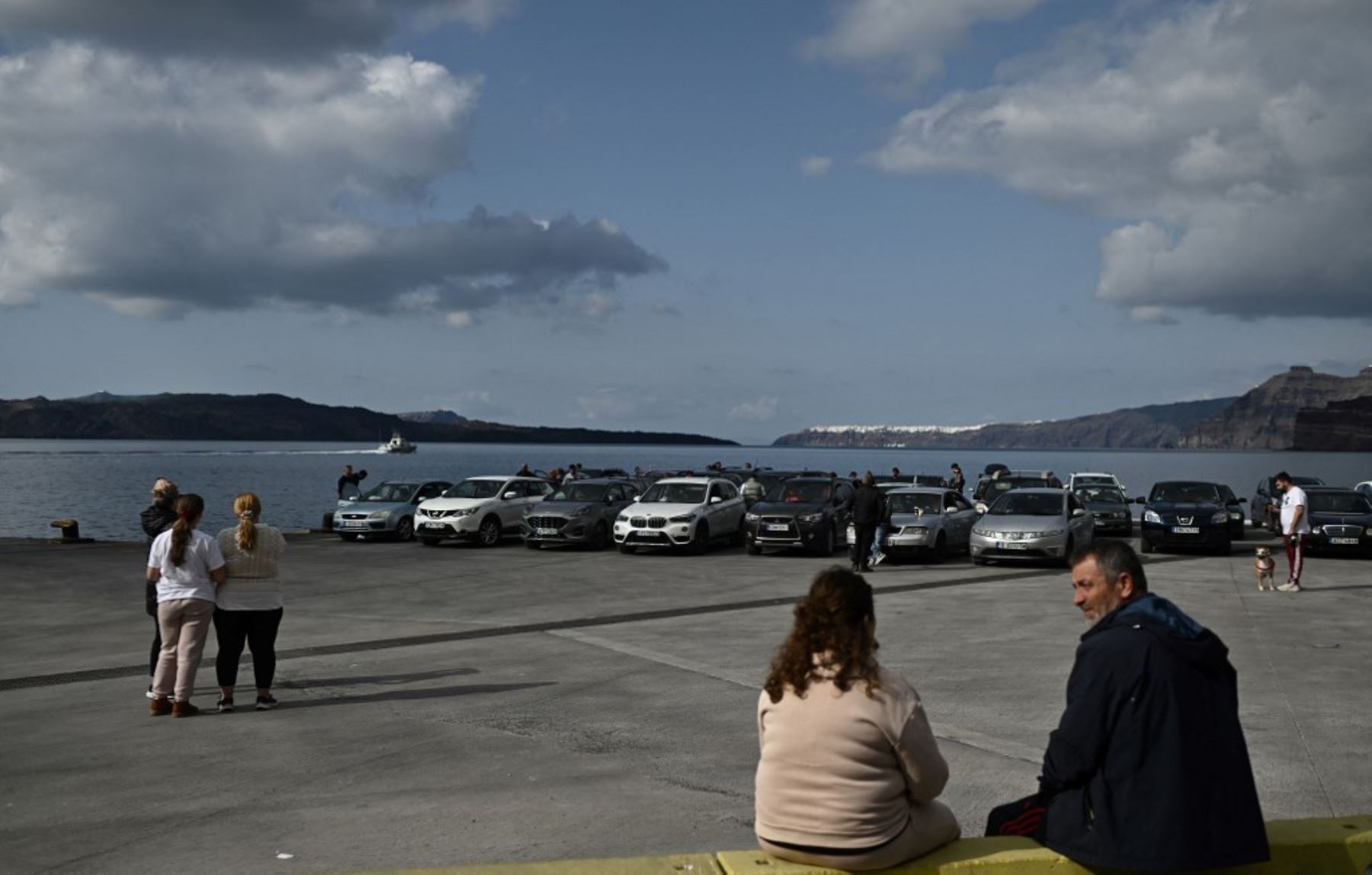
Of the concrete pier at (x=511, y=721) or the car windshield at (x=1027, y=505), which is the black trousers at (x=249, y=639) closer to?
the concrete pier at (x=511, y=721)

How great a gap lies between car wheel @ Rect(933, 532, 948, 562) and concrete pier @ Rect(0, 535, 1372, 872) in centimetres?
665

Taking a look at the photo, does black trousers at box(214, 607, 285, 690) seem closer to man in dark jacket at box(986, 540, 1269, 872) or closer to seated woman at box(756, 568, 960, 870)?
seated woman at box(756, 568, 960, 870)

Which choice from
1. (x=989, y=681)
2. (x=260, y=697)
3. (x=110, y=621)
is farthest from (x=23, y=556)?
(x=989, y=681)

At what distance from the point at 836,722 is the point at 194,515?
6682 millimetres

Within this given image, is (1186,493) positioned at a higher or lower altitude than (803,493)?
higher

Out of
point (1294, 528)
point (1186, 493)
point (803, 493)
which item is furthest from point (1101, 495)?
point (1294, 528)

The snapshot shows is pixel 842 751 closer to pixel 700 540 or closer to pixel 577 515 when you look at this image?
pixel 700 540

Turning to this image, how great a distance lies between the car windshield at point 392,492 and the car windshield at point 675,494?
6.79m

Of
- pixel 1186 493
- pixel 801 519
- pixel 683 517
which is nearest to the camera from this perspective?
pixel 801 519

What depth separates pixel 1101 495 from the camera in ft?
108

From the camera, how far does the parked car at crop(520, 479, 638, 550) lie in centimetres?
2758

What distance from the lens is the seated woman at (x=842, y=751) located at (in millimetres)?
3984

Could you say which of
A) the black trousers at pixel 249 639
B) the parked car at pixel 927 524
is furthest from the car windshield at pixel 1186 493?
the black trousers at pixel 249 639

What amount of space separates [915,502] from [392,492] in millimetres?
13412
